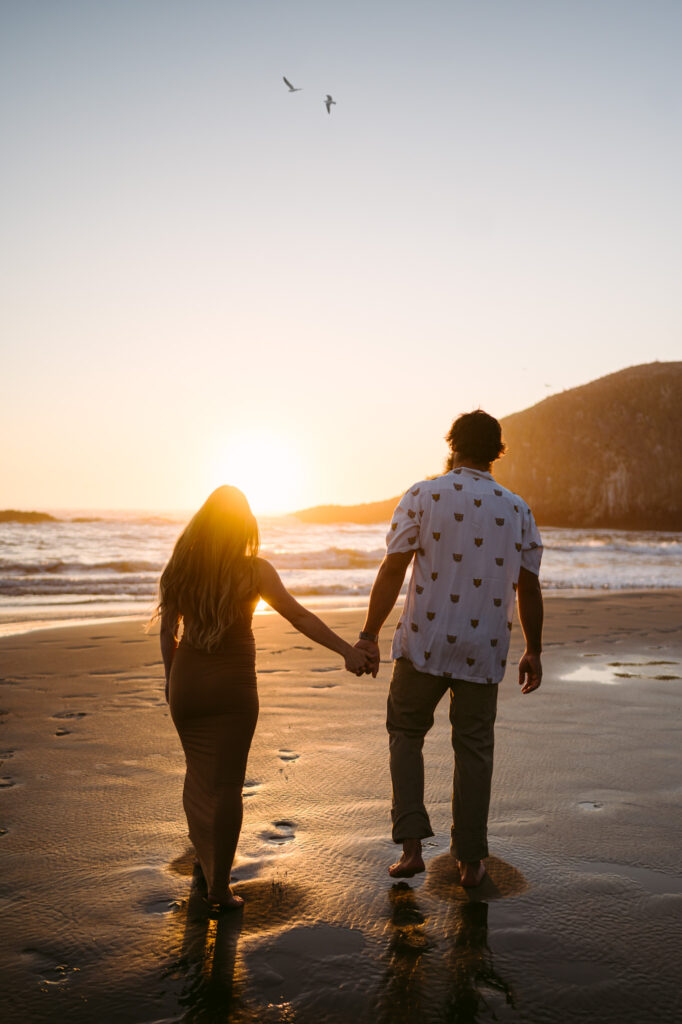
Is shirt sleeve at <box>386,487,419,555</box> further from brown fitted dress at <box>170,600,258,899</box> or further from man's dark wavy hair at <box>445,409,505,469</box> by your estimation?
brown fitted dress at <box>170,600,258,899</box>

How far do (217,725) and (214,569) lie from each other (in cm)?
64

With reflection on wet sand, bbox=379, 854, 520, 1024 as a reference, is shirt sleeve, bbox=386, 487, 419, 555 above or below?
above

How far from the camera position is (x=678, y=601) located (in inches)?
561

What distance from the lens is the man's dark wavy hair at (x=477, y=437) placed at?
3295 millimetres

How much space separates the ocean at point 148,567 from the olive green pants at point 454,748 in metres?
8.64

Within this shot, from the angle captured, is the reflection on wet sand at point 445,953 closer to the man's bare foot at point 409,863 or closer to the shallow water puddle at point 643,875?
the man's bare foot at point 409,863

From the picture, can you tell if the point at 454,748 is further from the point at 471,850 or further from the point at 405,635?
the point at 405,635

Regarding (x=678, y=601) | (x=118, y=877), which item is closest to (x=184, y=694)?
(x=118, y=877)

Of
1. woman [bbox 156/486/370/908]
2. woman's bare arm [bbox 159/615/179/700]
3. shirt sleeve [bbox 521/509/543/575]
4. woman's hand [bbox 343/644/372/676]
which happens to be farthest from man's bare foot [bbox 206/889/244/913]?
shirt sleeve [bbox 521/509/543/575]

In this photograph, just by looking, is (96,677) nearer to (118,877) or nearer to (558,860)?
(118,877)

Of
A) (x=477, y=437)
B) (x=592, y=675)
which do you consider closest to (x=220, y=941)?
(x=477, y=437)

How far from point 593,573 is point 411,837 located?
70.4 feet

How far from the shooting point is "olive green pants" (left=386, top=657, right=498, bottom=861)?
122 inches

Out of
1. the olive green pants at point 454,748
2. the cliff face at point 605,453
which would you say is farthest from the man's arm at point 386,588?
the cliff face at point 605,453
